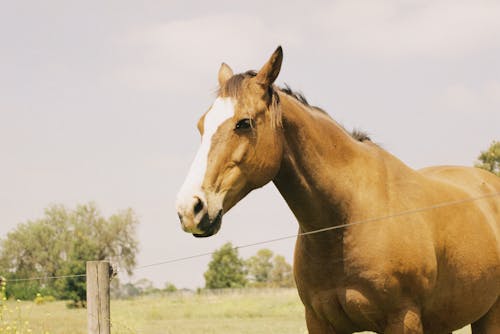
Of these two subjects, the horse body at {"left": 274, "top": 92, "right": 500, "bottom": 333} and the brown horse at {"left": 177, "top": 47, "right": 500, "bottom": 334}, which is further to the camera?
the horse body at {"left": 274, "top": 92, "right": 500, "bottom": 333}

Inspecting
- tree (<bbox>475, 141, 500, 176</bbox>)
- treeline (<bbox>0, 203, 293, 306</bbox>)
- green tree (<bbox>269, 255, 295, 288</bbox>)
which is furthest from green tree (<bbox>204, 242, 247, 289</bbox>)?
tree (<bbox>475, 141, 500, 176</bbox>)

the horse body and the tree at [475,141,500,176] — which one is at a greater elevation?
the tree at [475,141,500,176]

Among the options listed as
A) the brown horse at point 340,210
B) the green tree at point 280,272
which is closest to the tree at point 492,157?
the brown horse at point 340,210

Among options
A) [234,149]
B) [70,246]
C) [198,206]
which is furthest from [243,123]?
[70,246]

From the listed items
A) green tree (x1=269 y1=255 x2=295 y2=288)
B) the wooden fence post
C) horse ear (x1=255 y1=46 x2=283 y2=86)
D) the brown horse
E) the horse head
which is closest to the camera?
the horse head

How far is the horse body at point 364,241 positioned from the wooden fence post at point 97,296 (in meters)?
1.75

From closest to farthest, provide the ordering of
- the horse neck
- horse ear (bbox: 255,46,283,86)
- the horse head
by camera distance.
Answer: the horse head, horse ear (bbox: 255,46,283,86), the horse neck

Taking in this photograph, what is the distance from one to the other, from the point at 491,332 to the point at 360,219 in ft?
7.52

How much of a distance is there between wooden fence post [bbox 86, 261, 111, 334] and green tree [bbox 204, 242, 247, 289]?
67.1m

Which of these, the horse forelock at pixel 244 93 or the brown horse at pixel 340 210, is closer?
the brown horse at pixel 340 210

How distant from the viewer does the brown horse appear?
4.33 metres

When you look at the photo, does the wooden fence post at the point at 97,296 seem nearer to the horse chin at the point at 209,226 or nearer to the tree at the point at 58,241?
the horse chin at the point at 209,226

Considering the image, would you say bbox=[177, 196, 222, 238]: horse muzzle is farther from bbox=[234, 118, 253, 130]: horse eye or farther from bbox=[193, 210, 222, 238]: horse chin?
bbox=[234, 118, 253, 130]: horse eye

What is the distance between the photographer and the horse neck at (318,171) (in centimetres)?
474
